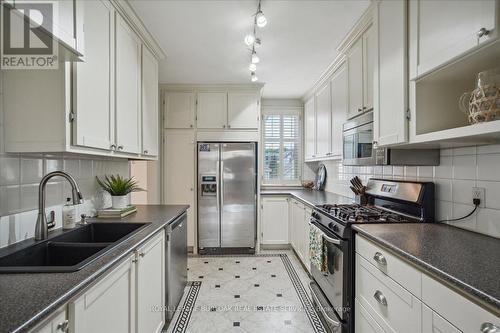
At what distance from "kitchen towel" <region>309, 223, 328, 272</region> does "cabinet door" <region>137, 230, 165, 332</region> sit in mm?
1263

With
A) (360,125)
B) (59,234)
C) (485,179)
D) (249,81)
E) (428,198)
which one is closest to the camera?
(485,179)

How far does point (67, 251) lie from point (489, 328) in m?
1.84

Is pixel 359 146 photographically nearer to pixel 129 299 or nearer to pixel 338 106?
pixel 338 106

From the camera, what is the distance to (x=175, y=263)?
2.19 m

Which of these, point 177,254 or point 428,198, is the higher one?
point 428,198

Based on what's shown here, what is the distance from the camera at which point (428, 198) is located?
5.57ft

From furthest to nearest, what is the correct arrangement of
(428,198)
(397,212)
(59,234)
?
(397,212) < (428,198) < (59,234)

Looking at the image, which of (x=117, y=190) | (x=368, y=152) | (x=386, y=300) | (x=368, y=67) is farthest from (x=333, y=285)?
(x=117, y=190)

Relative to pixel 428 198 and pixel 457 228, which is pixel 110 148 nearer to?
pixel 428 198

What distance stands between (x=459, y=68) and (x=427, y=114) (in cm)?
27

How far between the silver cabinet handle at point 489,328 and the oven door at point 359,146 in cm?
132

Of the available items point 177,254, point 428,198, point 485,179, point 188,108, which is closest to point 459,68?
point 485,179

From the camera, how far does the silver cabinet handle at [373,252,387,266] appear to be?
50.9 inches

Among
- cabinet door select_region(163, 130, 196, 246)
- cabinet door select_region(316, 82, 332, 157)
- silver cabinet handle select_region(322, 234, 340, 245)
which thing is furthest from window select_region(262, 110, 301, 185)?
silver cabinet handle select_region(322, 234, 340, 245)
